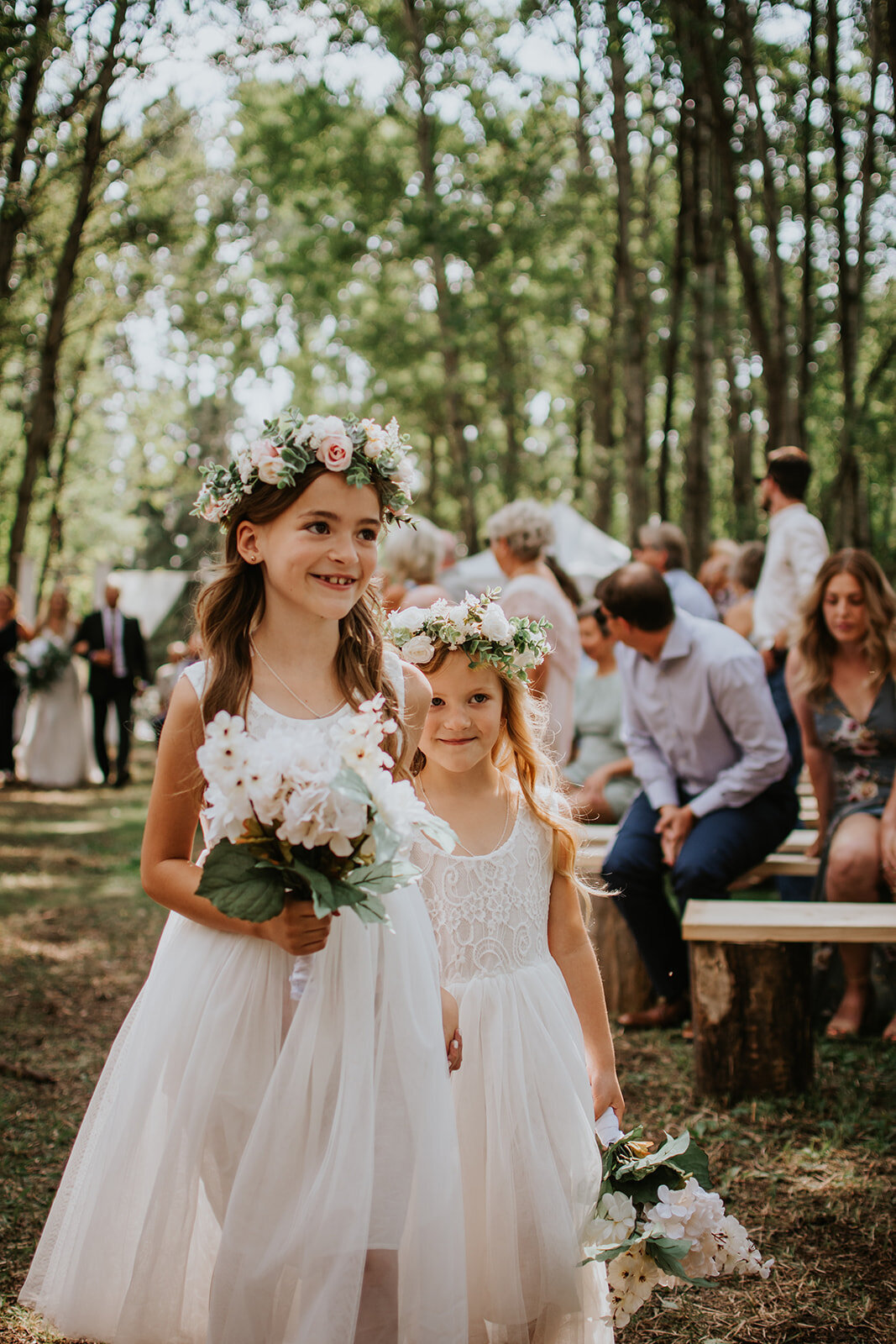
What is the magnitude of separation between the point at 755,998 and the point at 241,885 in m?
A: 2.89

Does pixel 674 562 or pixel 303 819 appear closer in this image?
pixel 303 819

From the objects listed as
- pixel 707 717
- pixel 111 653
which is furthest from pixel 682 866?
pixel 111 653

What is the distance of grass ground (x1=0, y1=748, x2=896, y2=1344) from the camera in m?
2.78

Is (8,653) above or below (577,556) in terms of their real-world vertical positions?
below

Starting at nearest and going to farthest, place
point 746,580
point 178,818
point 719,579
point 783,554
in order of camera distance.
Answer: point 178,818
point 783,554
point 746,580
point 719,579

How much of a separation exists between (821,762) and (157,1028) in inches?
151

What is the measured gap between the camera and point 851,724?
195 inches

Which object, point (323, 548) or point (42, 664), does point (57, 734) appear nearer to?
point (42, 664)

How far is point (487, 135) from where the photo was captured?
1501 centimetres

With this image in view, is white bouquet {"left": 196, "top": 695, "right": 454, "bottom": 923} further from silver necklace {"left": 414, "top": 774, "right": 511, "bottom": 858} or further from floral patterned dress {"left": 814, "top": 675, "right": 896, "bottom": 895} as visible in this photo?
floral patterned dress {"left": 814, "top": 675, "right": 896, "bottom": 895}

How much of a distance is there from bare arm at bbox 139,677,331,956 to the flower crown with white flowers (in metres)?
0.67

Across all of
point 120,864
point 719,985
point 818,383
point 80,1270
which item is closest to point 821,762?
point 719,985

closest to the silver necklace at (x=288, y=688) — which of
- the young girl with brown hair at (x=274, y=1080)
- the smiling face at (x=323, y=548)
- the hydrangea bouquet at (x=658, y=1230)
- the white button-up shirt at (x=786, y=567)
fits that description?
the young girl with brown hair at (x=274, y=1080)

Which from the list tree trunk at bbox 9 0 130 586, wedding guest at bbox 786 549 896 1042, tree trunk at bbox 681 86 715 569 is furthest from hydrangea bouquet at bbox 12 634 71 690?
wedding guest at bbox 786 549 896 1042
